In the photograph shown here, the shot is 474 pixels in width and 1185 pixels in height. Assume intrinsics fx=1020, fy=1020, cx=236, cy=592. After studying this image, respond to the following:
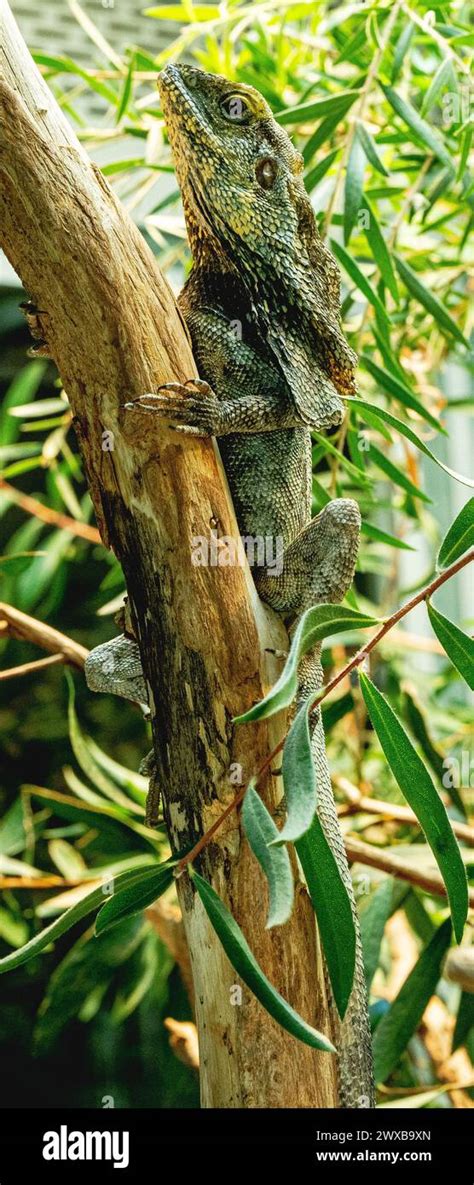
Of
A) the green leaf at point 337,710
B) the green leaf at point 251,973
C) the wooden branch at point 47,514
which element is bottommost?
the green leaf at point 251,973

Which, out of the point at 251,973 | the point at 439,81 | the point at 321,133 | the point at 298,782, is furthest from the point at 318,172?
the point at 251,973

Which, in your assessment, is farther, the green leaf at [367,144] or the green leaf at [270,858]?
the green leaf at [367,144]

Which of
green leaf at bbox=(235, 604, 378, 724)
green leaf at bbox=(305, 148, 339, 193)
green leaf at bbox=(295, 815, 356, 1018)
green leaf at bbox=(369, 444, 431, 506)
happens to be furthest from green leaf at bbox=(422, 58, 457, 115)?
green leaf at bbox=(295, 815, 356, 1018)

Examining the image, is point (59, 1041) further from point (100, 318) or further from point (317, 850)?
point (100, 318)

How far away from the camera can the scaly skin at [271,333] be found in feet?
3.46

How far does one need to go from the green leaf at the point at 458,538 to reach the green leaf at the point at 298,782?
19 cm

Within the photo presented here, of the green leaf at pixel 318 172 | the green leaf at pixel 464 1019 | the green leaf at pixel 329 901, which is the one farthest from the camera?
the green leaf at pixel 464 1019

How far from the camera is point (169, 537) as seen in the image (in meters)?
0.96

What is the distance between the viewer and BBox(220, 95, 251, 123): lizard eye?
1.08 m

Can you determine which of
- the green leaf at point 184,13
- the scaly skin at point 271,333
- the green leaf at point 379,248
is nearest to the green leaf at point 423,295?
the green leaf at point 379,248

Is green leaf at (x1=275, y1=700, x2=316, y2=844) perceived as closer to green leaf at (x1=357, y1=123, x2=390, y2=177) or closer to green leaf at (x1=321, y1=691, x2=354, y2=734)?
green leaf at (x1=321, y1=691, x2=354, y2=734)

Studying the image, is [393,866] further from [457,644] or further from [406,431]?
[406,431]

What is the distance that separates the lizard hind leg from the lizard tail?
2.7 inches

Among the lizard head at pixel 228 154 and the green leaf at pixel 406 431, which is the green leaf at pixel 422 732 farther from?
the lizard head at pixel 228 154
